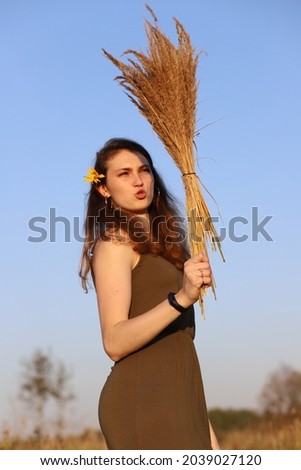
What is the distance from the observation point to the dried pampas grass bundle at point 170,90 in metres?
3.10

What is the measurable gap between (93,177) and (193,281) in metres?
0.79

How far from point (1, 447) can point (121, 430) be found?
10.5 ft

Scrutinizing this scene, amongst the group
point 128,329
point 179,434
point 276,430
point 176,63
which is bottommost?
point 276,430

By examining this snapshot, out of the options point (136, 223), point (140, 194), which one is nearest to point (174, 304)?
point (136, 223)

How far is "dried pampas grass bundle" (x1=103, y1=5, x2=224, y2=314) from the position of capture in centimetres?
310

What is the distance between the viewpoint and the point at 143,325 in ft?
8.36

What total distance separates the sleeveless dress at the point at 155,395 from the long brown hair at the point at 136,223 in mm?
183

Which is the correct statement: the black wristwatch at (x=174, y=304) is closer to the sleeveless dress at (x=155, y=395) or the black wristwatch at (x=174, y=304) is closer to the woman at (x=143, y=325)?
the woman at (x=143, y=325)

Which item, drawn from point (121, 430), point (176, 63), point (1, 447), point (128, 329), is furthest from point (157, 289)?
point (1, 447)

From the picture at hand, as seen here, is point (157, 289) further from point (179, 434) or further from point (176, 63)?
point (176, 63)
